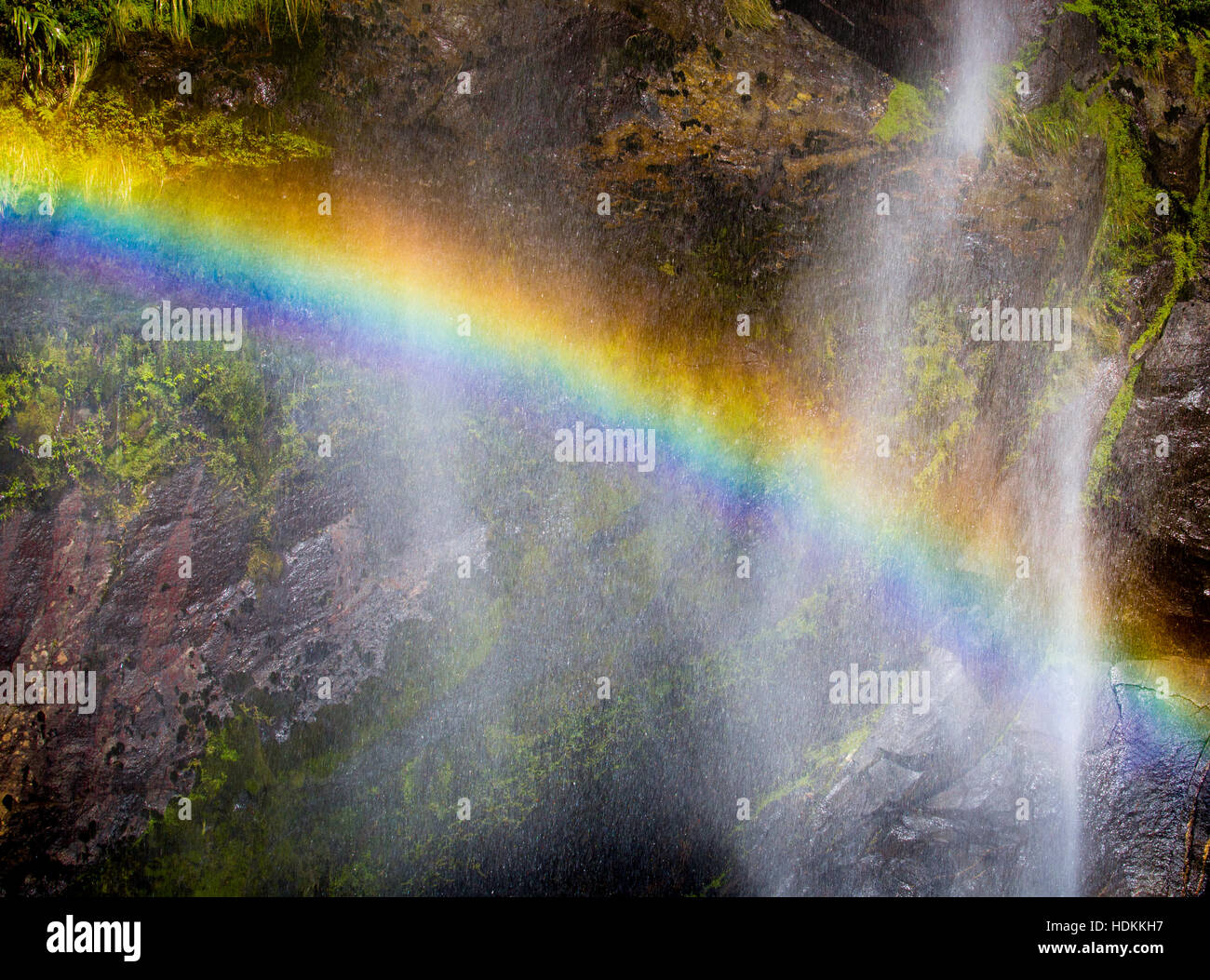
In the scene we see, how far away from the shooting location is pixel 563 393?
4656 mm

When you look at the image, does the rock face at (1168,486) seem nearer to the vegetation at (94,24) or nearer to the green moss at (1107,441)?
the green moss at (1107,441)

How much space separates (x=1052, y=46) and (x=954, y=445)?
267 centimetres

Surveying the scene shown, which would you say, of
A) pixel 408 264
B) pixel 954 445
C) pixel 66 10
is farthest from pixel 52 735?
pixel 954 445

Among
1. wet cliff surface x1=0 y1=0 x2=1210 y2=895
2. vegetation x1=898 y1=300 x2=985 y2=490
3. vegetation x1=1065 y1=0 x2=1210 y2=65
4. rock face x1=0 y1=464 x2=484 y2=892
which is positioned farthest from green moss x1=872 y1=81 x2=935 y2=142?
rock face x1=0 y1=464 x2=484 y2=892

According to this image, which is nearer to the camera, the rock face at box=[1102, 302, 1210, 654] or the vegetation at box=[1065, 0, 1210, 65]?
the vegetation at box=[1065, 0, 1210, 65]

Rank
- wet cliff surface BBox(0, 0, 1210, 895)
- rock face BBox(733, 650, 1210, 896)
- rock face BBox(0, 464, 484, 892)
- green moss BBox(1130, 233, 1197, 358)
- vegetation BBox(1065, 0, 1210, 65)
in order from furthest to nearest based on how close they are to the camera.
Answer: rock face BBox(733, 650, 1210, 896), green moss BBox(1130, 233, 1197, 358), vegetation BBox(1065, 0, 1210, 65), wet cliff surface BBox(0, 0, 1210, 895), rock face BBox(0, 464, 484, 892)

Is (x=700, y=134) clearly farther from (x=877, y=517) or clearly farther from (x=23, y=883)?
(x=23, y=883)

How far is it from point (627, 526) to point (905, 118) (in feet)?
10.4

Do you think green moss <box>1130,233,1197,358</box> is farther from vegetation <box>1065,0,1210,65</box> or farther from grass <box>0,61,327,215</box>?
grass <box>0,61,327,215</box>

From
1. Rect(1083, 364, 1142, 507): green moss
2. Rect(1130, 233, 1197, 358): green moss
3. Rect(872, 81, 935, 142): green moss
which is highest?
Rect(872, 81, 935, 142): green moss

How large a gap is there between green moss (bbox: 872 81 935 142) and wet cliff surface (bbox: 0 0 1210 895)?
0.03 m

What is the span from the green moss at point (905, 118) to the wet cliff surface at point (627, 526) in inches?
1.0

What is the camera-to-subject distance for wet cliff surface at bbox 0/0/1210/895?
432 centimetres

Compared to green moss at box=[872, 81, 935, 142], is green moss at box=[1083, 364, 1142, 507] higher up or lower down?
lower down
